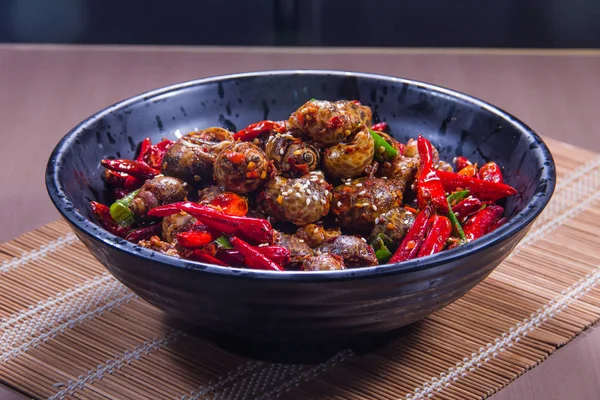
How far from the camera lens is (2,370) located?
6.17ft

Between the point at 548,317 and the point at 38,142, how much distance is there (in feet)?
7.73

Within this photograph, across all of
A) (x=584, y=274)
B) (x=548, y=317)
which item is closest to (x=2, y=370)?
(x=548, y=317)

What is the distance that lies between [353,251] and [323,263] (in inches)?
4.3

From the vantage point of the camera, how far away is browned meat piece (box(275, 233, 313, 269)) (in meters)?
1.74

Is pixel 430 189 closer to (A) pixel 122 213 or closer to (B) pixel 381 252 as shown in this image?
(B) pixel 381 252

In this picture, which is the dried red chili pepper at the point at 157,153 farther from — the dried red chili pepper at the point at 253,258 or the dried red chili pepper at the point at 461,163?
the dried red chili pepper at the point at 461,163


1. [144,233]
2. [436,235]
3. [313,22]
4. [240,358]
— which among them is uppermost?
[436,235]

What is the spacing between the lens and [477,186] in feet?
6.53

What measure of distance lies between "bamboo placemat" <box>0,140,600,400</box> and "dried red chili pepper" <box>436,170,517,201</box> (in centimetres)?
35

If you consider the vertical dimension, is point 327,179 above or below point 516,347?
above

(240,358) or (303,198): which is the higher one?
(303,198)

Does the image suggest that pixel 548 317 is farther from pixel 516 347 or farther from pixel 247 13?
pixel 247 13

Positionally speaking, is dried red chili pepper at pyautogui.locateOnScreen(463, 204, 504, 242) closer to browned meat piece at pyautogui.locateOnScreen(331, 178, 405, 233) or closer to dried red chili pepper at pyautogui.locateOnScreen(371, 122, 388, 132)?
browned meat piece at pyautogui.locateOnScreen(331, 178, 405, 233)

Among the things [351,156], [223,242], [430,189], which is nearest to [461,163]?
[430,189]
